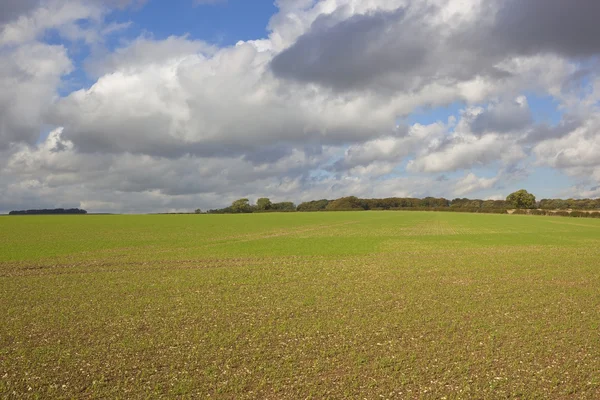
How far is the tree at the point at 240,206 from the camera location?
634ft

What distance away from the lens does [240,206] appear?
635ft

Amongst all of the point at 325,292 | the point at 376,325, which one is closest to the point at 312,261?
the point at 325,292

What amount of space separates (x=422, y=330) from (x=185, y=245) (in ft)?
108

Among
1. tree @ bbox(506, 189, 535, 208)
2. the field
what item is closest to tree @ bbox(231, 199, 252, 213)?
tree @ bbox(506, 189, 535, 208)

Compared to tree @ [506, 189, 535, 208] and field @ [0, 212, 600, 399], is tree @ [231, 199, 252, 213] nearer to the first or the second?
tree @ [506, 189, 535, 208]

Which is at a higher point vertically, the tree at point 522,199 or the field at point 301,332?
the tree at point 522,199

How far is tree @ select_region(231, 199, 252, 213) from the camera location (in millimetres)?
193250

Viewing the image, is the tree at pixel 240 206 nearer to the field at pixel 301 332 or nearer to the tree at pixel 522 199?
the tree at pixel 522 199

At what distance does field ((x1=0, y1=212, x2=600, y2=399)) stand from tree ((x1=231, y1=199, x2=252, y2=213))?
6545 inches

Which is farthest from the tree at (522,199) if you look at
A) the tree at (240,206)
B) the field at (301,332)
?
the field at (301,332)

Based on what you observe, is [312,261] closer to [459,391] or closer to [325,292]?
[325,292]

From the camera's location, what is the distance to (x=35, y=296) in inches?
746

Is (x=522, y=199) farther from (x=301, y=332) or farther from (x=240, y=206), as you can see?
(x=301, y=332)

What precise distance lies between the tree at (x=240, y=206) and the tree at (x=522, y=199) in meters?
113
